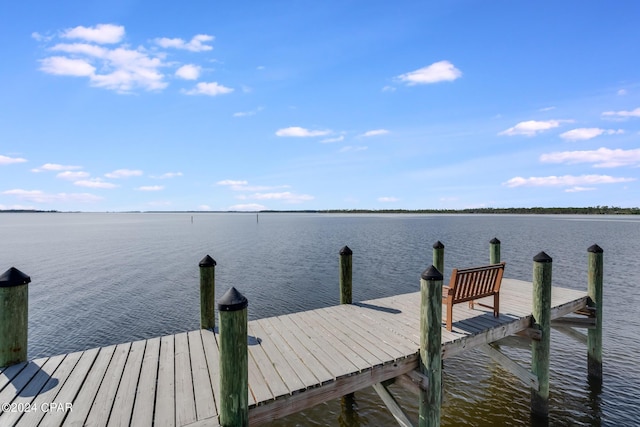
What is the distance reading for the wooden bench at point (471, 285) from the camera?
6.36 m

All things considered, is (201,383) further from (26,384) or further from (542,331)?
(542,331)

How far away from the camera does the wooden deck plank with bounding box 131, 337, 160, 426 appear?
12.3ft

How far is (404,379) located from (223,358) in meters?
3.17

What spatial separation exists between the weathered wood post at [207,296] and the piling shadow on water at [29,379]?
2426 mm

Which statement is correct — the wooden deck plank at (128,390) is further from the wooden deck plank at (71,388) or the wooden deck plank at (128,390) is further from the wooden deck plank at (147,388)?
the wooden deck plank at (71,388)

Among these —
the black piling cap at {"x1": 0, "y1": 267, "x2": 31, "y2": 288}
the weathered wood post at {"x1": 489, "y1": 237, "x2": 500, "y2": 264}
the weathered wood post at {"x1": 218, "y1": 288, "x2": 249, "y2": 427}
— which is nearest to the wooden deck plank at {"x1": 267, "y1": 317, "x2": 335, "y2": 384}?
the weathered wood post at {"x1": 218, "y1": 288, "x2": 249, "y2": 427}

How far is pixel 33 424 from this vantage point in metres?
3.61

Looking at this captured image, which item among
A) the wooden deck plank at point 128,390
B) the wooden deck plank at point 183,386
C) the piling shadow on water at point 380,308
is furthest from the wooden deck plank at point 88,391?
the piling shadow on water at point 380,308

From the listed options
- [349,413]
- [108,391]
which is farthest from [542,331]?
[108,391]

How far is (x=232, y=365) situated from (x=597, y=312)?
961cm

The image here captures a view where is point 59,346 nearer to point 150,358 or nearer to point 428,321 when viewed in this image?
point 150,358

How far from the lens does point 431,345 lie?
5250mm

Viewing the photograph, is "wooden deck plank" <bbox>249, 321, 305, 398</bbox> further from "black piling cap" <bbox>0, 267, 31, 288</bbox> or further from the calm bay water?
"black piling cap" <bbox>0, 267, 31, 288</bbox>

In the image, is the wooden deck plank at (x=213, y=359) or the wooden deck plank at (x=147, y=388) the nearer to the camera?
the wooden deck plank at (x=147, y=388)
